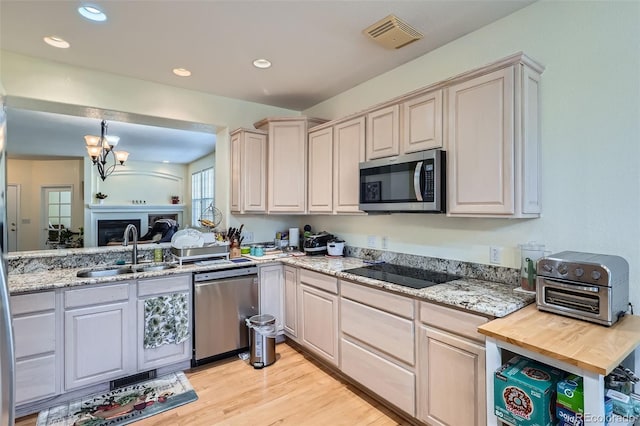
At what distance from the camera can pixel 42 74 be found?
2666mm

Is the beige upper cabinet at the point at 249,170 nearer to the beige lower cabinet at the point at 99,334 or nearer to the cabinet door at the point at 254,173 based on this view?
the cabinet door at the point at 254,173

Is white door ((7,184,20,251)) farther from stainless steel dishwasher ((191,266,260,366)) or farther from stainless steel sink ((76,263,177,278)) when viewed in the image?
stainless steel dishwasher ((191,266,260,366))

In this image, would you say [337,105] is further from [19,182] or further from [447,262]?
[19,182]

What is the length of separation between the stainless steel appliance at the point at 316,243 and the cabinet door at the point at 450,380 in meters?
1.63

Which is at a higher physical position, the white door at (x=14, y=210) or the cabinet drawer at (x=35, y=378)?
the white door at (x=14, y=210)

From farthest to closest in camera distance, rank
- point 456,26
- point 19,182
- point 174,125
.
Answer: point 19,182, point 174,125, point 456,26

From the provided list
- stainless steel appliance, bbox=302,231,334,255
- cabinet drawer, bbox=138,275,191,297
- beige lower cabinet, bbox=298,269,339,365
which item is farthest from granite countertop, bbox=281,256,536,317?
cabinet drawer, bbox=138,275,191,297

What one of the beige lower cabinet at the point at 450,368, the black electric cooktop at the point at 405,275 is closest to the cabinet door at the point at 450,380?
the beige lower cabinet at the point at 450,368

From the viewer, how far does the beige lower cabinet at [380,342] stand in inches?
79.3

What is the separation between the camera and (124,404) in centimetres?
229

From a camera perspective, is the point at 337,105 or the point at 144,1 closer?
the point at 144,1

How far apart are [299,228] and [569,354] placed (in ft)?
10.3

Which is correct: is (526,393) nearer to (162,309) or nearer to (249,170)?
(162,309)

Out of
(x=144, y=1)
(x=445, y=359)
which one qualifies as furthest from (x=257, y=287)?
(x=144, y=1)
